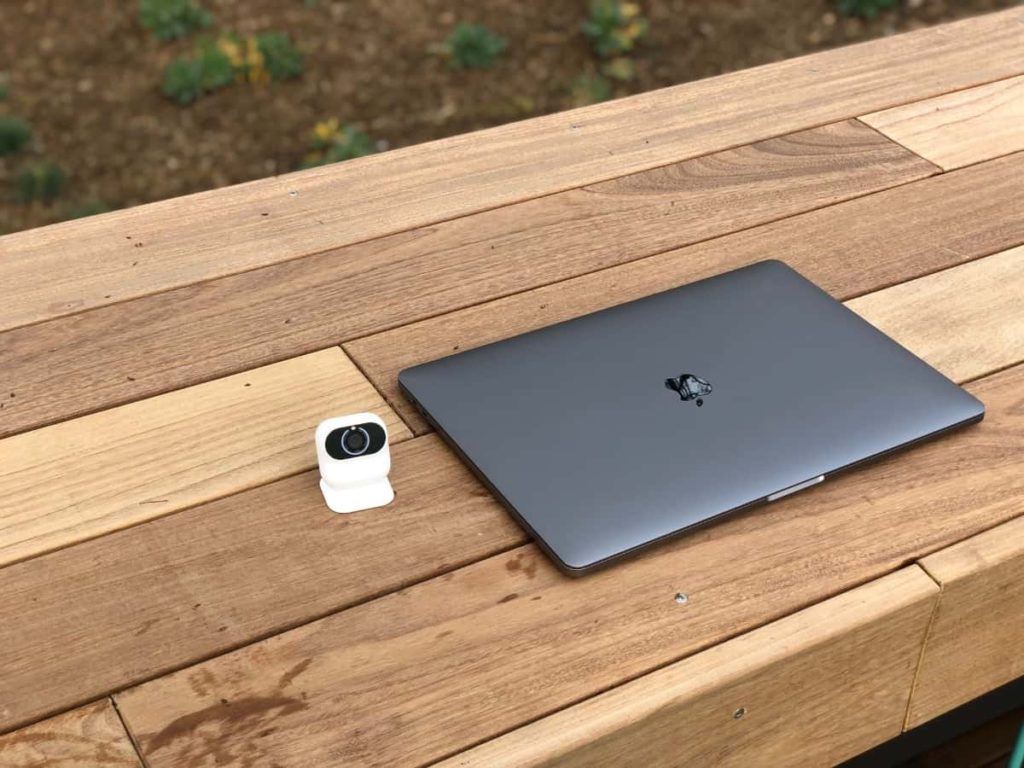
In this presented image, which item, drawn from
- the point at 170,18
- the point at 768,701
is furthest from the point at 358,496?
the point at 170,18

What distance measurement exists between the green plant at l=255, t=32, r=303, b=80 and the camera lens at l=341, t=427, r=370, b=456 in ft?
8.48

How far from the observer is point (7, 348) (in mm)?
1142

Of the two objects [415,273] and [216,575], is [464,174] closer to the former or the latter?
[415,273]

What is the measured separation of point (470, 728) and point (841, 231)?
27.4 inches

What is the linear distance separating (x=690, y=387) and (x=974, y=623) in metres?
0.27

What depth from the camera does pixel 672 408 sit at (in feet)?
3.30

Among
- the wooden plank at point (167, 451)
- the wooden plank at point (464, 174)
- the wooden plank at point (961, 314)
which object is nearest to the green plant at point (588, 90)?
the wooden plank at point (464, 174)

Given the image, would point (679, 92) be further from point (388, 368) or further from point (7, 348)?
point (7, 348)

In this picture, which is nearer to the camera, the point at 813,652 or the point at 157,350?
the point at 813,652

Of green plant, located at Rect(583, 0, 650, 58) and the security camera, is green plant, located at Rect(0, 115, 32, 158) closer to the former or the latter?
green plant, located at Rect(583, 0, 650, 58)

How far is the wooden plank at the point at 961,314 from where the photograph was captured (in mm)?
1125

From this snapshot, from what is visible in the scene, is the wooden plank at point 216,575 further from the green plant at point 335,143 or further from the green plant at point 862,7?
the green plant at point 862,7

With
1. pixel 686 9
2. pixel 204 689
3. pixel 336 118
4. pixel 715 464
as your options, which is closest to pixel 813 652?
pixel 715 464

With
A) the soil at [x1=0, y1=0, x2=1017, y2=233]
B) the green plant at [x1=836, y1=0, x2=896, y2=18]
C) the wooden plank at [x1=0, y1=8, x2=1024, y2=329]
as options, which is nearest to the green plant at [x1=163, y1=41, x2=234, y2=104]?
the soil at [x1=0, y1=0, x2=1017, y2=233]
